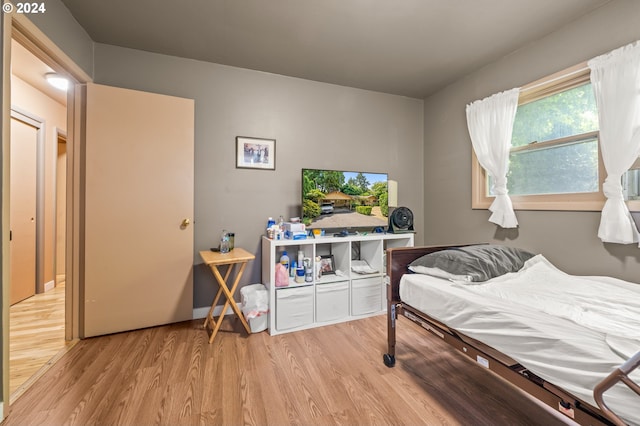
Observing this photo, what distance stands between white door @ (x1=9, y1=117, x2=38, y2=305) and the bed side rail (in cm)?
476

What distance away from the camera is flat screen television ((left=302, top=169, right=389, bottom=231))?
2.76 metres

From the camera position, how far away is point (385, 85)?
3.17 meters

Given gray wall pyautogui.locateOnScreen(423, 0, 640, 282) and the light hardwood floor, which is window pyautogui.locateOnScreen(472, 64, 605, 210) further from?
the light hardwood floor

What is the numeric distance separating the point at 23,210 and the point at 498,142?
17.4 feet

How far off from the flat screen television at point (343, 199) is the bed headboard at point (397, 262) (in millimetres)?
964

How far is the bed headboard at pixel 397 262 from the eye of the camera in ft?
6.42

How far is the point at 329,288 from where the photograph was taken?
258 cm

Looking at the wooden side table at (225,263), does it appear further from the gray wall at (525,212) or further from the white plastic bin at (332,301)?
the gray wall at (525,212)

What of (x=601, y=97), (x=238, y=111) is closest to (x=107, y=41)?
(x=238, y=111)

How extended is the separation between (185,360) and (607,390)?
7.35ft

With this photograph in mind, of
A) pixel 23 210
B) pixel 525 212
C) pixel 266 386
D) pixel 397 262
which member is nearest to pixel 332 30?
pixel 397 262

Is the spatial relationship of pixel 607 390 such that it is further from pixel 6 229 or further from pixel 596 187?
pixel 6 229

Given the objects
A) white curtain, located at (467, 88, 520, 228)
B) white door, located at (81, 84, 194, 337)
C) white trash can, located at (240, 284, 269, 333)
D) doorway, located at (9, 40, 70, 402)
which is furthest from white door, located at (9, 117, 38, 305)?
white curtain, located at (467, 88, 520, 228)

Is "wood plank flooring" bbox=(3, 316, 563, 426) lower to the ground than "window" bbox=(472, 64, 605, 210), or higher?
lower
